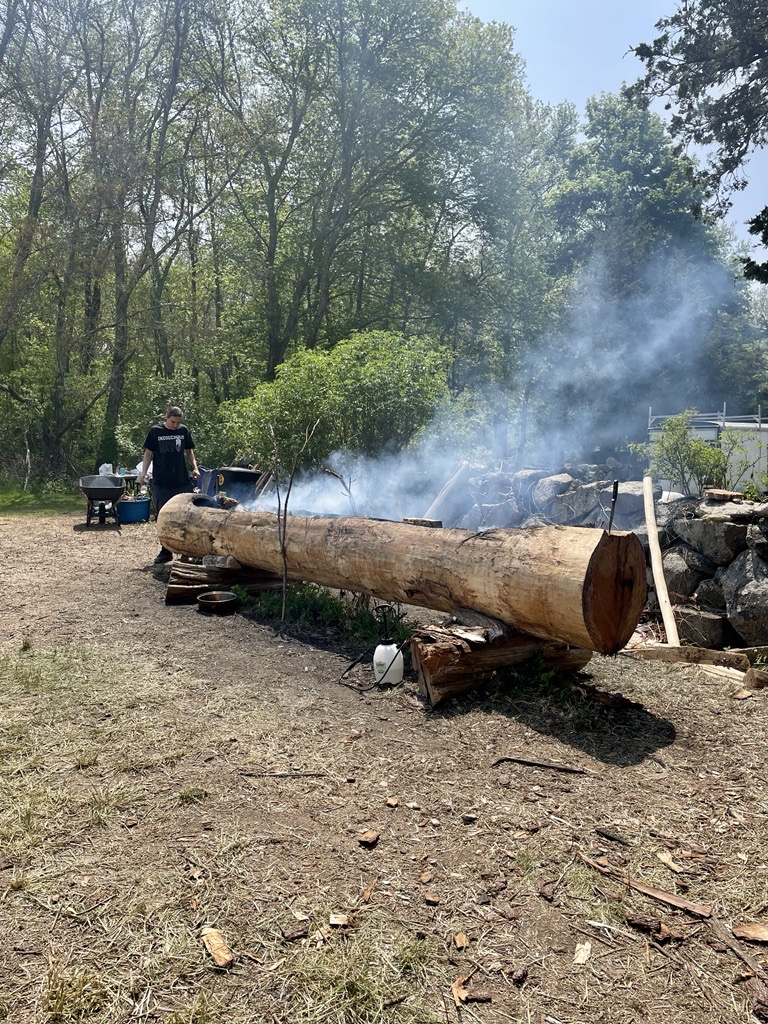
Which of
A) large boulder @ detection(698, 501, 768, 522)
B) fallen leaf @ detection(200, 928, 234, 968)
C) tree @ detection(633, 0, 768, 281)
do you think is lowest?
fallen leaf @ detection(200, 928, 234, 968)

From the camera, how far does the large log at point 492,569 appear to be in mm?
3941

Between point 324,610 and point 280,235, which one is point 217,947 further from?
point 280,235

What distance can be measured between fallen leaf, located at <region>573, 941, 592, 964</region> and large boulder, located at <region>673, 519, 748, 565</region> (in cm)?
561

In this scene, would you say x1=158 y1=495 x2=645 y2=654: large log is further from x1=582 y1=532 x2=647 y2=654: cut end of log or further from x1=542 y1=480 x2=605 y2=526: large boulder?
x1=542 y1=480 x2=605 y2=526: large boulder

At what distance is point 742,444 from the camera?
9.19m

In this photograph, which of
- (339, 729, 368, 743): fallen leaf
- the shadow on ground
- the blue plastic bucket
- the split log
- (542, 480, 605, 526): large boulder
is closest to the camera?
the shadow on ground

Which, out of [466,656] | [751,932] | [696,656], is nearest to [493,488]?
[696,656]

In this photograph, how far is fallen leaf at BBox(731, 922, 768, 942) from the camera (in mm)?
2250

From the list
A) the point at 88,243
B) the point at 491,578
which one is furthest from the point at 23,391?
the point at 491,578

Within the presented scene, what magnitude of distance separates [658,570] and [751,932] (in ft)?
17.0

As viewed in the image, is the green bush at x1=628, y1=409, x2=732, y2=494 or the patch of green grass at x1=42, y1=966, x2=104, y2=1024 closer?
the patch of green grass at x1=42, y1=966, x2=104, y2=1024

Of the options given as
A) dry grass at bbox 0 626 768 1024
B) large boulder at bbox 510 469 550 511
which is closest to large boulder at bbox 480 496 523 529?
large boulder at bbox 510 469 550 511

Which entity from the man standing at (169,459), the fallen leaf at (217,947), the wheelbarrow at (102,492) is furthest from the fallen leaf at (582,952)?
the wheelbarrow at (102,492)

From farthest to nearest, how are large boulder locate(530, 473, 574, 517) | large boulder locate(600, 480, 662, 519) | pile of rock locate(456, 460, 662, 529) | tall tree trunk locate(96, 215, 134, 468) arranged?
tall tree trunk locate(96, 215, 134, 468), large boulder locate(530, 473, 574, 517), pile of rock locate(456, 460, 662, 529), large boulder locate(600, 480, 662, 519)
